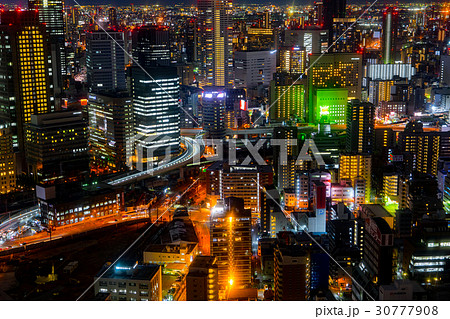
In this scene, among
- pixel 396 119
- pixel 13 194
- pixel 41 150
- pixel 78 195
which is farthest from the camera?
pixel 396 119

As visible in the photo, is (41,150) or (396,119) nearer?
(41,150)

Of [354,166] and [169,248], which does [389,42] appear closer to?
[354,166]

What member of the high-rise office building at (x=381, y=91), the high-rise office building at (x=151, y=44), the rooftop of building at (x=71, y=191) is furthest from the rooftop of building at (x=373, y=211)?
the high-rise office building at (x=151, y=44)

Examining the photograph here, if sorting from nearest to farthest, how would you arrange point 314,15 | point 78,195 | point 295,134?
1. point 78,195
2. point 295,134
3. point 314,15

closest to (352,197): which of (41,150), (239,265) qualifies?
(239,265)

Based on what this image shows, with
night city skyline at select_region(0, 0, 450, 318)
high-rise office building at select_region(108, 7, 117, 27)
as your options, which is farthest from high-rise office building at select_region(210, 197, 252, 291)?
high-rise office building at select_region(108, 7, 117, 27)

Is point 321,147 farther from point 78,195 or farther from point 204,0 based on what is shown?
point 204,0
